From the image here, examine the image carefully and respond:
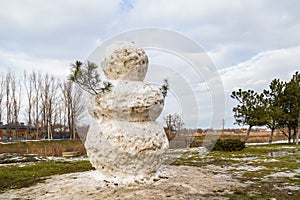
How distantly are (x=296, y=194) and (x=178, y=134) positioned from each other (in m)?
5.46

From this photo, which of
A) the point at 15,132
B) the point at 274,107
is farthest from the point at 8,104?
the point at 274,107

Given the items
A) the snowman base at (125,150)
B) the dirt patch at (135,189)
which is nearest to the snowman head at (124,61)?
the snowman base at (125,150)

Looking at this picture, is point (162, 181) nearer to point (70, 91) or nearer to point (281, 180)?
point (281, 180)

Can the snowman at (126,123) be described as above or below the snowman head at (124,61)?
below

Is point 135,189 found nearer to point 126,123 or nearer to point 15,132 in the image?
point 126,123

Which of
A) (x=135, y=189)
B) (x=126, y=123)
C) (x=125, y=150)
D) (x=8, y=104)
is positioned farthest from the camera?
(x=8, y=104)

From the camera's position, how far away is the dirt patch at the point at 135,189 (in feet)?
22.4

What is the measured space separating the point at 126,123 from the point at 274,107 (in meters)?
26.3

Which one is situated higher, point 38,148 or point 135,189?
point 135,189

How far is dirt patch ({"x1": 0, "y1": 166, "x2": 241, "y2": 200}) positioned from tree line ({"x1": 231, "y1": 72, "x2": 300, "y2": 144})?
72.2 feet

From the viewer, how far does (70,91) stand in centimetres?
4131

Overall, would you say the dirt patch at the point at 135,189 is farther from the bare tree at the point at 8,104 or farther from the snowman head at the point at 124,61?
the bare tree at the point at 8,104

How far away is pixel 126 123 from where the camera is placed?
26.4 ft

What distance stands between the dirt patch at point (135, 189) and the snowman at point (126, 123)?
0.47 m
